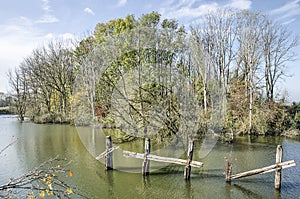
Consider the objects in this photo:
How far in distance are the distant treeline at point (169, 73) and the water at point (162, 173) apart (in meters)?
2.41

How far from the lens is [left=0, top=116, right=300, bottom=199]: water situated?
7309 mm

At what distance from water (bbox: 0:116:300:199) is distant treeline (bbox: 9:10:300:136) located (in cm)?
241

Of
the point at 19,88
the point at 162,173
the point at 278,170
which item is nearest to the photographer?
the point at 278,170

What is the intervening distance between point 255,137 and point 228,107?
2.91m

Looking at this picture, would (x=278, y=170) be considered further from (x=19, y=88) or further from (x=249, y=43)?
(x=19, y=88)

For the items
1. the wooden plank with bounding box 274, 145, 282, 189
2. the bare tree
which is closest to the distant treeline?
the bare tree

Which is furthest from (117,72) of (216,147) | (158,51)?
(216,147)

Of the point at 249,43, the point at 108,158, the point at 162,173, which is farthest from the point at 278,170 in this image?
the point at 249,43

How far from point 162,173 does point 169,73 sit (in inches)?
219

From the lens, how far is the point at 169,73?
1293cm

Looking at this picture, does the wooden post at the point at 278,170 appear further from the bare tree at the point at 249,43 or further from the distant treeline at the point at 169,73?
the bare tree at the point at 249,43

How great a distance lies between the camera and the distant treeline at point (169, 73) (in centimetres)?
1262

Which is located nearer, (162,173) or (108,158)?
(162,173)

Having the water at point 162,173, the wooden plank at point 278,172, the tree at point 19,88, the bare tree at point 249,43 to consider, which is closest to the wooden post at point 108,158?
the water at point 162,173
